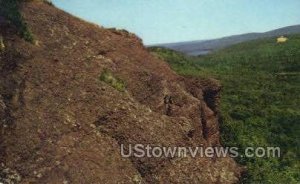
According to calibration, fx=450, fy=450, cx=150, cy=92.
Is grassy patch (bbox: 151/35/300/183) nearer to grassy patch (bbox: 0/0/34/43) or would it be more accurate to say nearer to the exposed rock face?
the exposed rock face

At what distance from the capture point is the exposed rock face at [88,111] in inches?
707

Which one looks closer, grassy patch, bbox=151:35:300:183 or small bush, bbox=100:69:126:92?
small bush, bbox=100:69:126:92

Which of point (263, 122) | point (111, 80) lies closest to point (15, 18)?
point (111, 80)

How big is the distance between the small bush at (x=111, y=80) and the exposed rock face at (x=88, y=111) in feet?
1.01

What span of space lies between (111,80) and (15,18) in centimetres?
553

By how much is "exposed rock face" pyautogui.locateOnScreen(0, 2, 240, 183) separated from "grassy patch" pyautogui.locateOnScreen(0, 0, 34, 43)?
0.42m

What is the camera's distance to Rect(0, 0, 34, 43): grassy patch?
21.6 metres

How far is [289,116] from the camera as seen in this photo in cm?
3803

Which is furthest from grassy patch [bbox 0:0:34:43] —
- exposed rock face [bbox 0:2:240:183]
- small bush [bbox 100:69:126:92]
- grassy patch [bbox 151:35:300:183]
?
grassy patch [bbox 151:35:300:183]

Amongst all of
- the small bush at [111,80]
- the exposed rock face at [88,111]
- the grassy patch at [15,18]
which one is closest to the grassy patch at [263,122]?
the exposed rock face at [88,111]

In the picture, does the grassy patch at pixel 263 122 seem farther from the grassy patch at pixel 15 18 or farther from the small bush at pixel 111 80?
the grassy patch at pixel 15 18

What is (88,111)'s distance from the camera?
20.3 metres

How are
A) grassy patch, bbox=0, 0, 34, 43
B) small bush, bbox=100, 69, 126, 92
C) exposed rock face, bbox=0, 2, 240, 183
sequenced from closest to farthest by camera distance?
exposed rock face, bbox=0, 2, 240, 183 → grassy patch, bbox=0, 0, 34, 43 → small bush, bbox=100, 69, 126, 92

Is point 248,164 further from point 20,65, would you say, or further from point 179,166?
point 20,65
